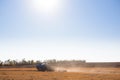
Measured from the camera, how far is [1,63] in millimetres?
93500

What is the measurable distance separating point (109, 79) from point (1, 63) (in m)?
74.1

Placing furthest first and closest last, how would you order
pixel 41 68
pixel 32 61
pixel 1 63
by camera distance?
→ pixel 32 61, pixel 1 63, pixel 41 68

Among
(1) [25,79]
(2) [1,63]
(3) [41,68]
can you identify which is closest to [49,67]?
(3) [41,68]

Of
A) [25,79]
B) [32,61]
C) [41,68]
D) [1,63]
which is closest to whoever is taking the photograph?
[25,79]

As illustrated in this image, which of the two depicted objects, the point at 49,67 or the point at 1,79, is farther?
the point at 49,67

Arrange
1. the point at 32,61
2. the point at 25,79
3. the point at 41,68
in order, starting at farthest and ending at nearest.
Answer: the point at 32,61 → the point at 41,68 → the point at 25,79

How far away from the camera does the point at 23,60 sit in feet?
342

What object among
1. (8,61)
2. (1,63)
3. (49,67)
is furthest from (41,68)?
(8,61)

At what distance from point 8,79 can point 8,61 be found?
77.7 meters

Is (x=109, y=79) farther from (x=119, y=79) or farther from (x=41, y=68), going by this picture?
(x=41, y=68)

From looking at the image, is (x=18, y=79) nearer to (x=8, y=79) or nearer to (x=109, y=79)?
(x=8, y=79)

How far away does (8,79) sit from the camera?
25.0 m

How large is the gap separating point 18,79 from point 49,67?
2546 centimetres

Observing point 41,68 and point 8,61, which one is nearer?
point 41,68
